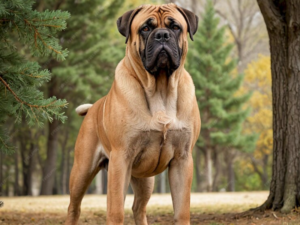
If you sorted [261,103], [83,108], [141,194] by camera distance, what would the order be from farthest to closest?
[261,103], [83,108], [141,194]

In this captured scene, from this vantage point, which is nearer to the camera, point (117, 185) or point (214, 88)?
point (117, 185)

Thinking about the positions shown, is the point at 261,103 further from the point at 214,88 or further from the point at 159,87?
the point at 159,87

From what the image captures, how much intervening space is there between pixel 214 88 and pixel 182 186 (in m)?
20.7

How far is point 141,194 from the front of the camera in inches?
224

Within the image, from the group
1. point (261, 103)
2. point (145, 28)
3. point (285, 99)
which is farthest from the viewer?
point (261, 103)

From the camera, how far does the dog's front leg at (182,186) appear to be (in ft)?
15.1

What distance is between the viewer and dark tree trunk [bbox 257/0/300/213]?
6383mm

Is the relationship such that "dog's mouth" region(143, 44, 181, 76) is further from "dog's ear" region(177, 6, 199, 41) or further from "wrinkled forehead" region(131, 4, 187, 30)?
"dog's ear" region(177, 6, 199, 41)

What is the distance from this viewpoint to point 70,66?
19438 millimetres

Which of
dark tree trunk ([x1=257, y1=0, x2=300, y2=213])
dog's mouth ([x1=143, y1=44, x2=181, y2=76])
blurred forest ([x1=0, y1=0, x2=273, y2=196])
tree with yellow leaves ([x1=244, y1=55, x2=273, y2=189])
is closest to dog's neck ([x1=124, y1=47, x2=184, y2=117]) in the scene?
dog's mouth ([x1=143, y1=44, x2=181, y2=76])

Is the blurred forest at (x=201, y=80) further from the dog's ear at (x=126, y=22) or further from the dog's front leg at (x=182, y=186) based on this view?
the dog's front leg at (x=182, y=186)

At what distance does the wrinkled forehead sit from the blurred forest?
1053 cm

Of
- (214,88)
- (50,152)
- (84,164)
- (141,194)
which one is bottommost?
(141,194)

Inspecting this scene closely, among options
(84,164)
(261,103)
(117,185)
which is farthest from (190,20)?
(261,103)
